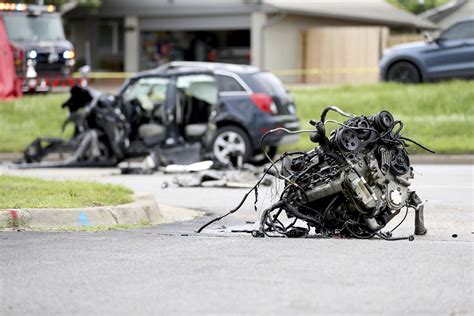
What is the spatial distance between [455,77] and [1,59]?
12224mm

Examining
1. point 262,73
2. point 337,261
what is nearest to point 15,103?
point 262,73

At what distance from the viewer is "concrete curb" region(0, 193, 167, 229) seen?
412 inches

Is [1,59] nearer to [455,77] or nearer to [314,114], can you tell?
[314,114]

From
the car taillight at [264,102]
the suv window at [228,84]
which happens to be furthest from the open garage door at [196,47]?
the car taillight at [264,102]

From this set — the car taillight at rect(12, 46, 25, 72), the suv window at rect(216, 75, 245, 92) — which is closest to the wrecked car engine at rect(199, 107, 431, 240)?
the suv window at rect(216, 75, 245, 92)

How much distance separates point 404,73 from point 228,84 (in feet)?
26.8

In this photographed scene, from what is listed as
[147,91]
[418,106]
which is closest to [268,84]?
[147,91]

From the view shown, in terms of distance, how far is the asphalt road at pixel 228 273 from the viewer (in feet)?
22.6

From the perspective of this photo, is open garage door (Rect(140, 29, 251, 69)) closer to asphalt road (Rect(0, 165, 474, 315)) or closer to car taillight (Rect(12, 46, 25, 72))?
car taillight (Rect(12, 46, 25, 72))

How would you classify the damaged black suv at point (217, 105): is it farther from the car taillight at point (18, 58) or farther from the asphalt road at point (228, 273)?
the car taillight at point (18, 58)

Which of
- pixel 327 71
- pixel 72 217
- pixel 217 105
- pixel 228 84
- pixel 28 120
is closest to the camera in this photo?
pixel 72 217

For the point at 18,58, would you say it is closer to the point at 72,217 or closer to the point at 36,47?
the point at 36,47

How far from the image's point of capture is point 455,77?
24.7 m

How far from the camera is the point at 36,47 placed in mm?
29953
